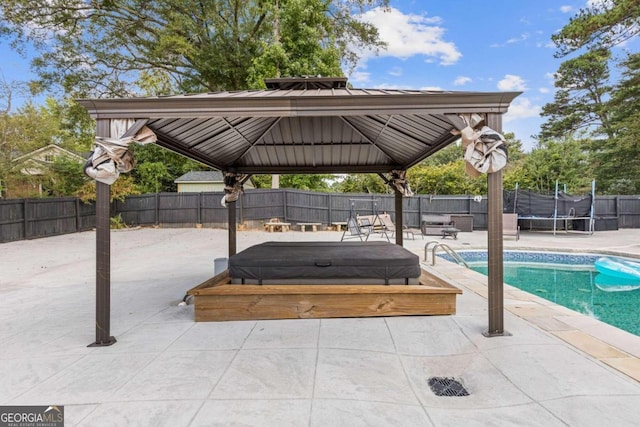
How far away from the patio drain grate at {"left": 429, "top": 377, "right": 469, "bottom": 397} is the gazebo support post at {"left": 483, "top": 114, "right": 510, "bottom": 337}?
939 millimetres

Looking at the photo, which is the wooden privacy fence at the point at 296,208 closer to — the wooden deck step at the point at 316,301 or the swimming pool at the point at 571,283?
the swimming pool at the point at 571,283

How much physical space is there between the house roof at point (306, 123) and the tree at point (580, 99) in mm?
16595

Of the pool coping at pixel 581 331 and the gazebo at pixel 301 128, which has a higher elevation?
the gazebo at pixel 301 128

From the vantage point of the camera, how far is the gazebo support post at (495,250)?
9.41ft

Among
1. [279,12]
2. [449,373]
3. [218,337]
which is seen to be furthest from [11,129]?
[449,373]

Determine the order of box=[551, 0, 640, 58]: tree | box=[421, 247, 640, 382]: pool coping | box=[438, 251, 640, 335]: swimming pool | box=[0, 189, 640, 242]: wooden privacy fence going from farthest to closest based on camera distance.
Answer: box=[0, 189, 640, 242]: wooden privacy fence, box=[551, 0, 640, 58]: tree, box=[438, 251, 640, 335]: swimming pool, box=[421, 247, 640, 382]: pool coping

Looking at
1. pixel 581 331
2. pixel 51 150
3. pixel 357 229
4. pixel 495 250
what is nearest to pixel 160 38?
pixel 51 150

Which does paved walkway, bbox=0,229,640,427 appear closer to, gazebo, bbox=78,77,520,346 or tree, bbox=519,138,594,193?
gazebo, bbox=78,77,520,346

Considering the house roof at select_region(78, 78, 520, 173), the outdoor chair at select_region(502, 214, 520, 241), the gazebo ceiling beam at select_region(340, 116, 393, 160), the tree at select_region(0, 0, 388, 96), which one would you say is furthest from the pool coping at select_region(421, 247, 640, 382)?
the tree at select_region(0, 0, 388, 96)

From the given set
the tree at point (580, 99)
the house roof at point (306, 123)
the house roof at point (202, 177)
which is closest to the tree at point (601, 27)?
the tree at point (580, 99)

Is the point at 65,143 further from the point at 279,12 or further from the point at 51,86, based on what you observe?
the point at 279,12

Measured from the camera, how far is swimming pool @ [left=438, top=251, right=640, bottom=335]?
4479 millimetres

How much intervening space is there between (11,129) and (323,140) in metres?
14.9

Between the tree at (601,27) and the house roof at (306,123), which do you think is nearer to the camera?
the house roof at (306,123)
